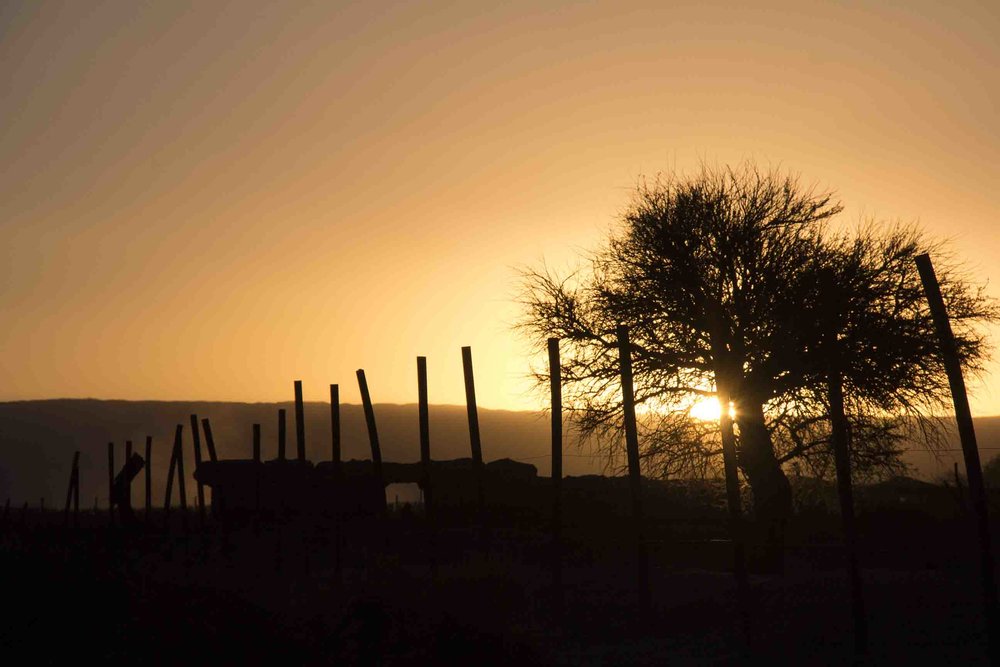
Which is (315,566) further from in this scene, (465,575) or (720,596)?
(720,596)

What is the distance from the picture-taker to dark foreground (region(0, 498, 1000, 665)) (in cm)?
1027

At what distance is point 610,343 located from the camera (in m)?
21.6

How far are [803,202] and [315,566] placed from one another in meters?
13.4

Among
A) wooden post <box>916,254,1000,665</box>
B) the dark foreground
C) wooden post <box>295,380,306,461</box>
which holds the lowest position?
the dark foreground

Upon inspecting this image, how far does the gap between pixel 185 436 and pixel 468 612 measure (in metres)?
159

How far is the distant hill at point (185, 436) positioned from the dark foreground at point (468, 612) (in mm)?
105389

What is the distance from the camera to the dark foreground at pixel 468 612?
33.7ft

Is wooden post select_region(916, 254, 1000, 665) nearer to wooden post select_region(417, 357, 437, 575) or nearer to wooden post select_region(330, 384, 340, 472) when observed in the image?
wooden post select_region(417, 357, 437, 575)

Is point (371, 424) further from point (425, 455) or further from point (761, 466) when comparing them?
point (761, 466)

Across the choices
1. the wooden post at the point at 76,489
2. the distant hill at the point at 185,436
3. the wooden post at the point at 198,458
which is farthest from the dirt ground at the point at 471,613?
the distant hill at the point at 185,436

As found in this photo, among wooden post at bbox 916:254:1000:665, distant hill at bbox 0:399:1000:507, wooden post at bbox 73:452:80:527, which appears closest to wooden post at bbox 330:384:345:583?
wooden post at bbox 916:254:1000:665

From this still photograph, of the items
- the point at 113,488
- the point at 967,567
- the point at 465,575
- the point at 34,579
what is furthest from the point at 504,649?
the point at 113,488

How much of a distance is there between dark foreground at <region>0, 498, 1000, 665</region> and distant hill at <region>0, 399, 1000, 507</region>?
346 ft

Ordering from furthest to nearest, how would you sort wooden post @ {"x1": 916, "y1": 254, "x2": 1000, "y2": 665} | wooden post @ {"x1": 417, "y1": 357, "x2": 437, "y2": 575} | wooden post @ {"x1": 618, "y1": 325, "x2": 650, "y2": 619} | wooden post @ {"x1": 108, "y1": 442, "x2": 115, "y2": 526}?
1. wooden post @ {"x1": 108, "y1": 442, "x2": 115, "y2": 526}
2. wooden post @ {"x1": 417, "y1": 357, "x2": 437, "y2": 575}
3. wooden post @ {"x1": 618, "y1": 325, "x2": 650, "y2": 619}
4. wooden post @ {"x1": 916, "y1": 254, "x2": 1000, "y2": 665}
